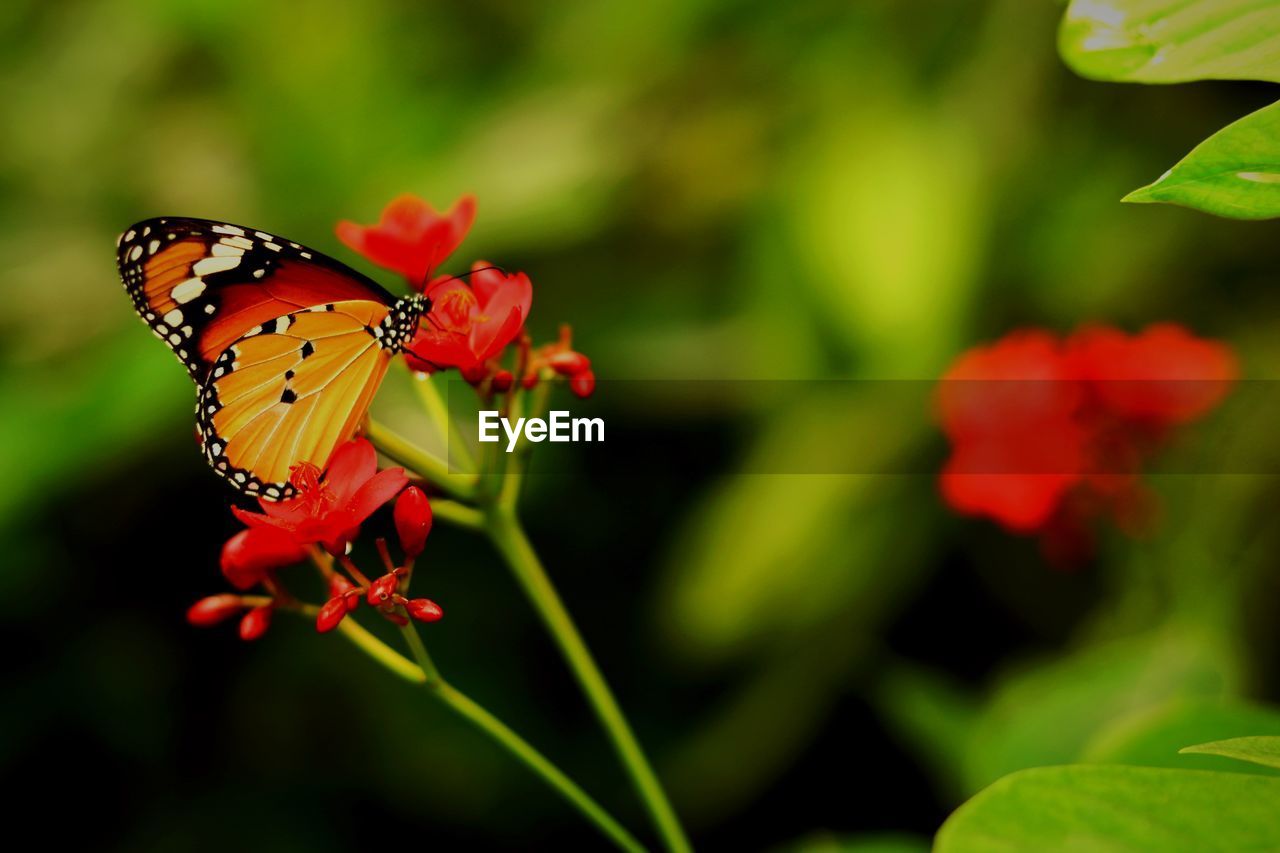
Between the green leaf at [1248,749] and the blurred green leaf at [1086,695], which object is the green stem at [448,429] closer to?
the green leaf at [1248,749]

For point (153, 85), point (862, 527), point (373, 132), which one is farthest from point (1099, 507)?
point (153, 85)

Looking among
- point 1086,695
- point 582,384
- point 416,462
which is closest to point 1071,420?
point 1086,695

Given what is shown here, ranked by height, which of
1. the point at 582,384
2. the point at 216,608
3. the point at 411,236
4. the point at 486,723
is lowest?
the point at 486,723

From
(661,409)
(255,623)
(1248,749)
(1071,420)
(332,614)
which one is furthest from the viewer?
(661,409)

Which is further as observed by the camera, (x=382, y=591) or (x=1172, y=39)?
(x=382, y=591)

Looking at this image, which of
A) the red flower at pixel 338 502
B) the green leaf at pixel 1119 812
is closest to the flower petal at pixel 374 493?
the red flower at pixel 338 502

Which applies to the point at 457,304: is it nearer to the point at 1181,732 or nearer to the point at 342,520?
the point at 342,520
